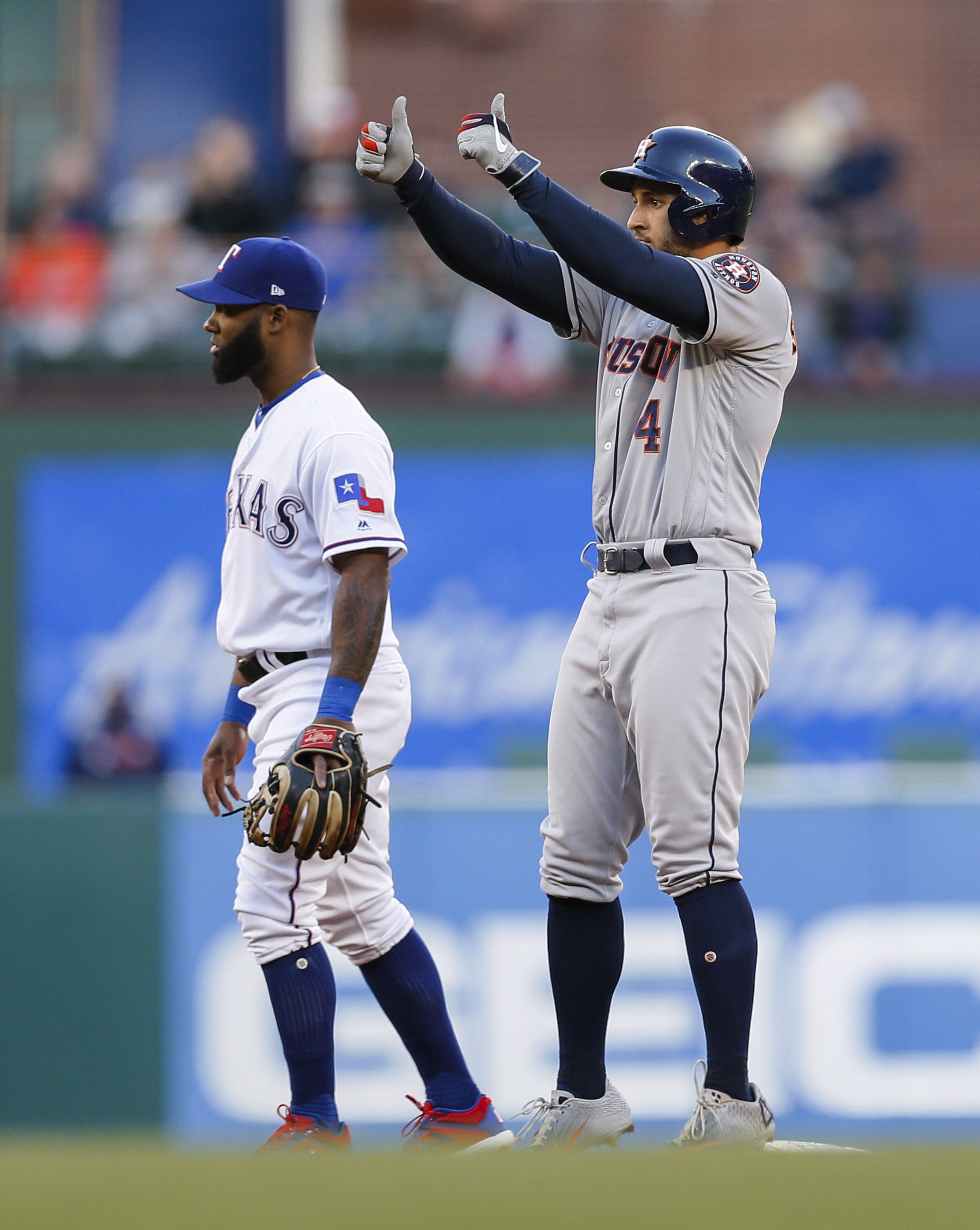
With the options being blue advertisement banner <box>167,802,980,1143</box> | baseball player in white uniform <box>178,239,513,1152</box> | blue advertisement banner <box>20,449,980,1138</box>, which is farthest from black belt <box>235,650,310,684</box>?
blue advertisement banner <box>20,449,980,1138</box>

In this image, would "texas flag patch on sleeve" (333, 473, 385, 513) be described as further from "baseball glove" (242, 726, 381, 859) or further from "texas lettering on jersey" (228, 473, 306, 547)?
"baseball glove" (242, 726, 381, 859)

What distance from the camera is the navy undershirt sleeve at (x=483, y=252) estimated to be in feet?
11.8

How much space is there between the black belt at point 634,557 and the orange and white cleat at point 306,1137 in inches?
50.6

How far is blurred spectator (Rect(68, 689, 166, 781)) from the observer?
34.4 ft

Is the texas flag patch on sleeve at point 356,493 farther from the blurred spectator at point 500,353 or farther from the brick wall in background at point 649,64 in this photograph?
the brick wall in background at point 649,64

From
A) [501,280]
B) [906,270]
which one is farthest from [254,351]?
[906,270]

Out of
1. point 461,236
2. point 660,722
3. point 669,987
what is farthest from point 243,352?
point 669,987

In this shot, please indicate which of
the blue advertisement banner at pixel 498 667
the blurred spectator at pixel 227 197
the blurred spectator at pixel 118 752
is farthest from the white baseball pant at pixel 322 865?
the blurred spectator at pixel 227 197

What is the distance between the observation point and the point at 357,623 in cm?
372

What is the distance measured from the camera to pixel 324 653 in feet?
12.8

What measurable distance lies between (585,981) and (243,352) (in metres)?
1.58

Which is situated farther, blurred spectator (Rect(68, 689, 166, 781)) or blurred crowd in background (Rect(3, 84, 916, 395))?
blurred crowd in background (Rect(3, 84, 916, 395))

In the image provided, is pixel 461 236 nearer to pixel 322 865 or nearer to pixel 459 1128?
pixel 322 865

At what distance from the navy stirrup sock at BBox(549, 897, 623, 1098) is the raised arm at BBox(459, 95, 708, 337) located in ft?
3.92
